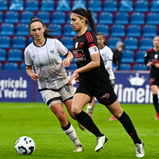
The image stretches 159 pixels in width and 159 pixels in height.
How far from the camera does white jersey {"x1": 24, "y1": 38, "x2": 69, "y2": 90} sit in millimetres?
5992

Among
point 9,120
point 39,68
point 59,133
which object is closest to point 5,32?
point 9,120

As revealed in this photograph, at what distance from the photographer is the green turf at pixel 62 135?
18.4 feet

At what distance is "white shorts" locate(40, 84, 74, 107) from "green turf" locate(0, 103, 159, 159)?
755 mm

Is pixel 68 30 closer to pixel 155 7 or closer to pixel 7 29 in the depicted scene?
pixel 7 29

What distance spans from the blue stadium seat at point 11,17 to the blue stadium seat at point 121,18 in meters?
4.98

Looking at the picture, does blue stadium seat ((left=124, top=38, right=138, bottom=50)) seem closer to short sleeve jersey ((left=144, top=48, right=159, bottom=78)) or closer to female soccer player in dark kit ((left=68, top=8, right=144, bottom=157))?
short sleeve jersey ((left=144, top=48, right=159, bottom=78))

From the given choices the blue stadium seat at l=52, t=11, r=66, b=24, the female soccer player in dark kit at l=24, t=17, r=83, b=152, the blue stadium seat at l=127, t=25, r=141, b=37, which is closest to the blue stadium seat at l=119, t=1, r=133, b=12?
the blue stadium seat at l=127, t=25, r=141, b=37

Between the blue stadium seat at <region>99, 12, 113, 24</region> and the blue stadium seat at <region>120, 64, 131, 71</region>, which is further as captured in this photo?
the blue stadium seat at <region>99, 12, 113, 24</region>

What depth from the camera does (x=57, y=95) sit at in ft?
19.6

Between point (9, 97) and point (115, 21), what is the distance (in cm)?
724

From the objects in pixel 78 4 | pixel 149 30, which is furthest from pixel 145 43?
pixel 78 4

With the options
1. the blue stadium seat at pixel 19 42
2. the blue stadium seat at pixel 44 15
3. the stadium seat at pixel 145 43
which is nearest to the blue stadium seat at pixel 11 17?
the blue stadium seat at pixel 44 15

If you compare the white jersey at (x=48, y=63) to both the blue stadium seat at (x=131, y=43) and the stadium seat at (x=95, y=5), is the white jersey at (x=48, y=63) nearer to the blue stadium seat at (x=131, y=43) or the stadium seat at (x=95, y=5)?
the blue stadium seat at (x=131, y=43)

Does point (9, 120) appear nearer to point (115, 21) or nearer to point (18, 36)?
point (18, 36)
